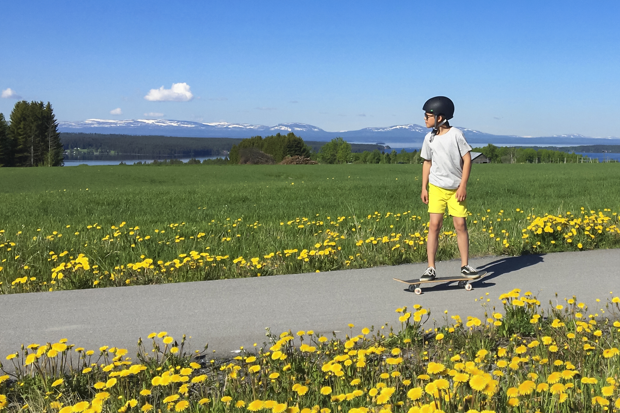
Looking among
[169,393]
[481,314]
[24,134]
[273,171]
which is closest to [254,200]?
[481,314]

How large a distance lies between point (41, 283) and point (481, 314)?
16.1ft

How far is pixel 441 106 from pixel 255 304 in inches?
112

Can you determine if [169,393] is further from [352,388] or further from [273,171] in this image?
[273,171]

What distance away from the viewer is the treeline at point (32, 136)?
9644 centimetres

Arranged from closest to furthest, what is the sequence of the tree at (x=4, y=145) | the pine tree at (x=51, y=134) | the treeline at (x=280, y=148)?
1. the tree at (x=4, y=145)
2. the pine tree at (x=51, y=134)
3. the treeline at (x=280, y=148)

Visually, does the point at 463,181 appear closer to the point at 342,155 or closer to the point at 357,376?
the point at 357,376

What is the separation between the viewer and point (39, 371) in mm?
3281

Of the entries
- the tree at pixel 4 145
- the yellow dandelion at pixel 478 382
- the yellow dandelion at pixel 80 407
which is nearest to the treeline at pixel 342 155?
the tree at pixel 4 145

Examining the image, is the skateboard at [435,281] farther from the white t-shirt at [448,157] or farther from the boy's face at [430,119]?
the boy's face at [430,119]

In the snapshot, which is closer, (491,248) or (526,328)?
(526,328)

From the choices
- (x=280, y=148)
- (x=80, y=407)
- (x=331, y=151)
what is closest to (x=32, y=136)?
(x=280, y=148)

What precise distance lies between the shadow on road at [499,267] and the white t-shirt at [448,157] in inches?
43.1

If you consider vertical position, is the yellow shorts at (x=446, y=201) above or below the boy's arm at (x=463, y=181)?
below

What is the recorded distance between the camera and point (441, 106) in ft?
18.2
